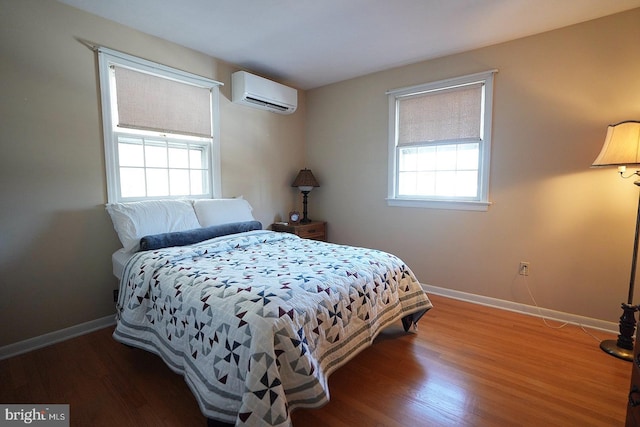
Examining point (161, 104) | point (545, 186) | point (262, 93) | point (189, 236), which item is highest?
point (262, 93)

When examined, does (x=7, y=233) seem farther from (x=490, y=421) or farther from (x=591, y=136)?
(x=591, y=136)

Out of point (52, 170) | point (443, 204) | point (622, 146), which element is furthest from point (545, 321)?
point (52, 170)

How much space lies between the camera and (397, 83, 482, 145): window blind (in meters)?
2.90

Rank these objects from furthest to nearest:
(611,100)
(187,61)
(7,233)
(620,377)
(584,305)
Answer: (187,61) < (584,305) < (611,100) < (7,233) < (620,377)

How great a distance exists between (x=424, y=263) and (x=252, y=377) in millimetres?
2517

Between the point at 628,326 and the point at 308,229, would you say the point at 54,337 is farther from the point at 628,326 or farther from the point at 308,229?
the point at 628,326

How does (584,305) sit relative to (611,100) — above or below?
below

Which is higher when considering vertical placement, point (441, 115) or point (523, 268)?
point (441, 115)

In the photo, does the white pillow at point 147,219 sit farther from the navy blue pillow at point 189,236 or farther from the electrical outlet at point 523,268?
the electrical outlet at point 523,268

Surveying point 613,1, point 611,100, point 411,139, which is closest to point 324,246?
point 411,139

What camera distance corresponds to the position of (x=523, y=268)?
274cm

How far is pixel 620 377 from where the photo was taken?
183 cm

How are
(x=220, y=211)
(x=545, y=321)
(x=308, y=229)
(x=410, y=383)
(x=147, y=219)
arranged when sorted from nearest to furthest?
(x=410, y=383) → (x=147, y=219) → (x=545, y=321) → (x=220, y=211) → (x=308, y=229)
